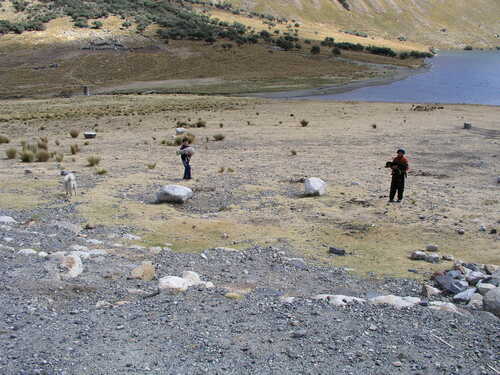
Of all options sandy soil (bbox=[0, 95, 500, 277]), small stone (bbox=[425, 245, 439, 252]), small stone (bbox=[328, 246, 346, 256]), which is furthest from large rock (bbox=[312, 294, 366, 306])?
small stone (bbox=[425, 245, 439, 252])

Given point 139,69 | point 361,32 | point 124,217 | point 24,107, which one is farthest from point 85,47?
point 361,32

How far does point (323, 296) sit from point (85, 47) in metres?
68.6

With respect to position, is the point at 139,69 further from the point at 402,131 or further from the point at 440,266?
the point at 440,266

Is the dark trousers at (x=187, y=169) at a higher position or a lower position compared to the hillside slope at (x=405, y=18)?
lower

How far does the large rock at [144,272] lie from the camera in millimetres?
8711

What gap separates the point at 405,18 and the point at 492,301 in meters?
156

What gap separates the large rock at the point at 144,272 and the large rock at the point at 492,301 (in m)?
4.83

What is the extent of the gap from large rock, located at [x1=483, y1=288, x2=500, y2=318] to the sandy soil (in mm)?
1999

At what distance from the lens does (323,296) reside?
8.04 m

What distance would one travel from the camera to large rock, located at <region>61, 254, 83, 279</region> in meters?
8.52

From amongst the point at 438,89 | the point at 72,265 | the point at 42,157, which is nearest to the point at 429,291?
the point at 72,265

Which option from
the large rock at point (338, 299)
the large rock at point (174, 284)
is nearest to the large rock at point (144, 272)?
the large rock at point (174, 284)

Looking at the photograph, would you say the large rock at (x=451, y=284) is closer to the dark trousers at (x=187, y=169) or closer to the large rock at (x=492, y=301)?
the large rock at (x=492, y=301)

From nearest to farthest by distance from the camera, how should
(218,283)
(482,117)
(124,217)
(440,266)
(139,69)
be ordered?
(218,283), (440,266), (124,217), (482,117), (139,69)
